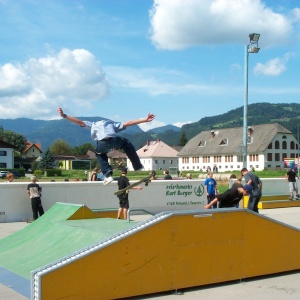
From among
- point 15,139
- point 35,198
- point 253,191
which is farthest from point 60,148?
point 253,191

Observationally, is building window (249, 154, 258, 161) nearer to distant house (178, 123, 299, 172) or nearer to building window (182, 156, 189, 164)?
distant house (178, 123, 299, 172)

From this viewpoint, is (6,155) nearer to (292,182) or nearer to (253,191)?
(292,182)

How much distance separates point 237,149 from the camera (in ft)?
326

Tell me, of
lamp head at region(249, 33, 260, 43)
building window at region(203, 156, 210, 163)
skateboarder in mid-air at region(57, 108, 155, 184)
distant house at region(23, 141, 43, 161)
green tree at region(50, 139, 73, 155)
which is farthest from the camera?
green tree at region(50, 139, 73, 155)

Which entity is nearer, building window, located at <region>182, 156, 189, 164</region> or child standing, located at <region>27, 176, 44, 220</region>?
child standing, located at <region>27, 176, 44, 220</region>

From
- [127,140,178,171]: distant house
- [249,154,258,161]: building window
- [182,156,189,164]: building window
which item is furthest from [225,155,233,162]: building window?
[127,140,178,171]: distant house

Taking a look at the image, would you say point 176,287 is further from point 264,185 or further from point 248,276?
point 264,185

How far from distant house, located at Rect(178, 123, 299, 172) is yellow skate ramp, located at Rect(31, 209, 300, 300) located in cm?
8977

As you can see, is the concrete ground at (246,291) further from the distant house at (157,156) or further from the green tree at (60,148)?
the green tree at (60,148)

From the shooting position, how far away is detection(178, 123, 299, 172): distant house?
333ft

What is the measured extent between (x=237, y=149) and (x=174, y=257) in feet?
307

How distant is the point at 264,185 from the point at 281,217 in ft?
21.9

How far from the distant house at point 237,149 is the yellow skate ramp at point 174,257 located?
89.8m

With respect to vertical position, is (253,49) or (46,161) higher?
(253,49)
